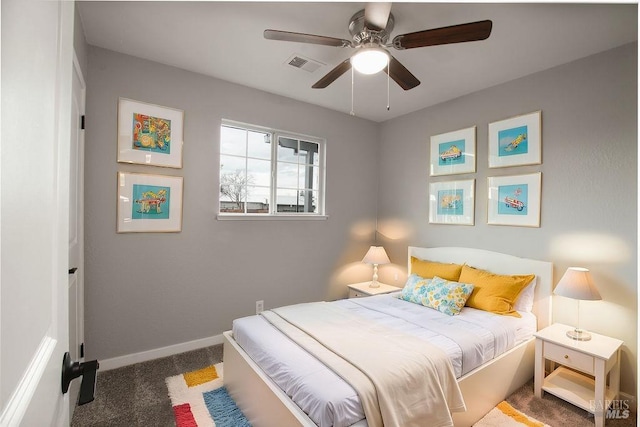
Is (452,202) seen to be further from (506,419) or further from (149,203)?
(149,203)

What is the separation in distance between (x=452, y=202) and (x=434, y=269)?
78 centimetres

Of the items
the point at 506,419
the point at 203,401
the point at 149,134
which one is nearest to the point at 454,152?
the point at 506,419

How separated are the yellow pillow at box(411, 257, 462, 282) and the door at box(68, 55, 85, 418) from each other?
10.00ft

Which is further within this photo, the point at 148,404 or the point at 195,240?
the point at 195,240

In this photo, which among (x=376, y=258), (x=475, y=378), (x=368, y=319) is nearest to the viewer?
(x=475, y=378)

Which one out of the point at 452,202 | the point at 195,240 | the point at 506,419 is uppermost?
the point at 452,202

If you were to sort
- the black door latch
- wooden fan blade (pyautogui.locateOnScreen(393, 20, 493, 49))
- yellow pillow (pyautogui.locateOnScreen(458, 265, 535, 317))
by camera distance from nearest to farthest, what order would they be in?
the black door latch
wooden fan blade (pyautogui.locateOnScreen(393, 20, 493, 49))
yellow pillow (pyautogui.locateOnScreen(458, 265, 535, 317))

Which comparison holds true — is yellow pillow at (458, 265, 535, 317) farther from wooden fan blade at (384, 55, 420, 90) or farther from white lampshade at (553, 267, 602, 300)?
wooden fan blade at (384, 55, 420, 90)

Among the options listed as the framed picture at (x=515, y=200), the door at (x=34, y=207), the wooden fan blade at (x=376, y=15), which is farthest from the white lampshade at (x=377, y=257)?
the door at (x=34, y=207)

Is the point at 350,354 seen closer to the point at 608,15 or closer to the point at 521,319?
the point at 521,319

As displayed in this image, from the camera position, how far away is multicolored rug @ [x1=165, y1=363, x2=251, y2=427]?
1975 mm

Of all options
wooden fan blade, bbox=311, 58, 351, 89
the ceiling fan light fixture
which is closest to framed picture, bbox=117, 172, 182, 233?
wooden fan blade, bbox=311, 58, 351, 89

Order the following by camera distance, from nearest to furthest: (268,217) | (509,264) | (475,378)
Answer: (475,378), (509,264), (268,217)

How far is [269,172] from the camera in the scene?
351 centimetres
